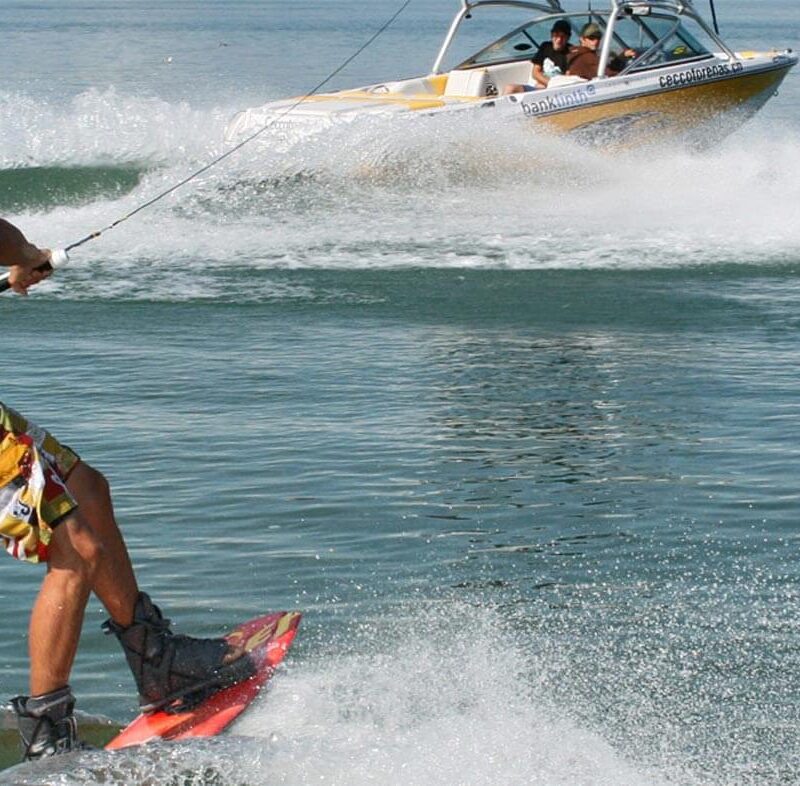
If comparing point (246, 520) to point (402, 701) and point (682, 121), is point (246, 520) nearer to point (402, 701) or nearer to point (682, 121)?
point (402, 701)

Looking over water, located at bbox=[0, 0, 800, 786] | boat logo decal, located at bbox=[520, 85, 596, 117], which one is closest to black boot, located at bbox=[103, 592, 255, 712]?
water, located at bbox=[0, 0, 800, 786]

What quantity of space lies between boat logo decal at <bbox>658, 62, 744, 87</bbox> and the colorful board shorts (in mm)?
13641

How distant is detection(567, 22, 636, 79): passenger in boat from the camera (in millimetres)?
16750

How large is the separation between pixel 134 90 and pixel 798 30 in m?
45.9

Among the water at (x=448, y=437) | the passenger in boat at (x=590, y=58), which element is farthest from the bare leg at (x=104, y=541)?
the passenger in boat at (x=590, y=58)

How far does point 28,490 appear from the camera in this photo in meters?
3.96

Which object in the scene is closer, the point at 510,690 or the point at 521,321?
the point at 510,690

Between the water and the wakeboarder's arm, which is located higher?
the wakeboarder's arm

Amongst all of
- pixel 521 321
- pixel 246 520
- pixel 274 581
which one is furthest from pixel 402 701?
pixel 521 321

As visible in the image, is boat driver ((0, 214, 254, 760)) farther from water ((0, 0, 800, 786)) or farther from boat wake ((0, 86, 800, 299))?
boat wake ((0, 86, 800, 299))

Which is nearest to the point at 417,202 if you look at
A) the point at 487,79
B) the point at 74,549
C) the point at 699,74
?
the point at 487,79

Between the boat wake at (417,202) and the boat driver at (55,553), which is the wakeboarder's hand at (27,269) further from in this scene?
the boat wake at (417,202)

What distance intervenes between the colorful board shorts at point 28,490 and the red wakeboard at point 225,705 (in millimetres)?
551

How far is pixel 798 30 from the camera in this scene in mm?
76375
